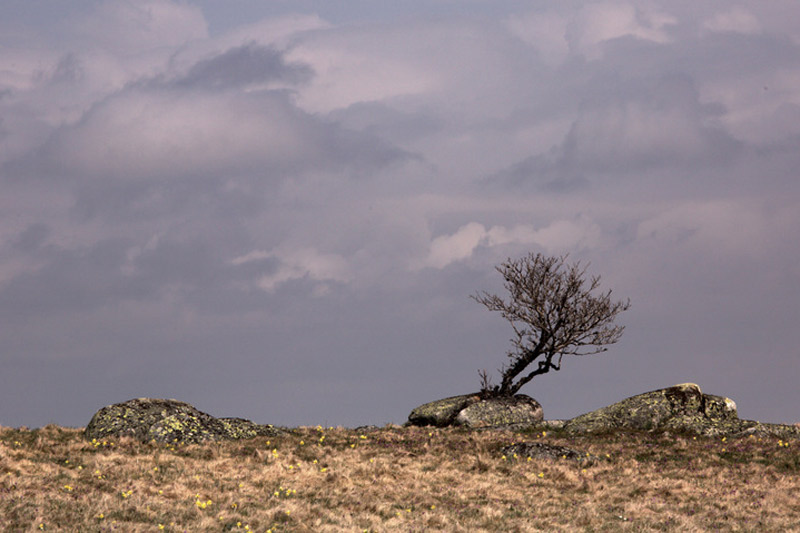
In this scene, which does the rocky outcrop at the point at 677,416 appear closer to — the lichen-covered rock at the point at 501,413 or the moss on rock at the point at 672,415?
the moss on rock at the point at 672,415

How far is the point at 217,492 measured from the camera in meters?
24.1

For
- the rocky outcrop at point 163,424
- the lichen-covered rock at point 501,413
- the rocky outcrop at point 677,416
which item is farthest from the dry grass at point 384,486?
the lichen-covered rock at point 501,413

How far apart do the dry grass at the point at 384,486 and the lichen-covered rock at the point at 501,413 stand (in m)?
7.52

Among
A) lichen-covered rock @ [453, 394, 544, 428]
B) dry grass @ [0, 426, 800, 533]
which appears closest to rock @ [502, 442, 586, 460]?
dry grass @ [0, 426, 800, 533]

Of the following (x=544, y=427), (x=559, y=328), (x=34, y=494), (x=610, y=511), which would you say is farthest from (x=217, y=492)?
(x=559, y=328)

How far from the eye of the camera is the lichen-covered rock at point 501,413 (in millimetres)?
39938

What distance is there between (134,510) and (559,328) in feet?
92.4

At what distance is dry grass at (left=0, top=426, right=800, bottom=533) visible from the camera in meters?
21.8

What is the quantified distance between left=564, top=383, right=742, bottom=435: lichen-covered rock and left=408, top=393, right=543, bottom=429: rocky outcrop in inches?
107

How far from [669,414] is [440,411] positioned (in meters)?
11.7

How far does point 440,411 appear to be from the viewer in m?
42.3

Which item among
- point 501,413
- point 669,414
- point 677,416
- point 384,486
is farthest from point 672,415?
point 384,486

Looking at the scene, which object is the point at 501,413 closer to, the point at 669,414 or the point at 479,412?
the point at 479,412

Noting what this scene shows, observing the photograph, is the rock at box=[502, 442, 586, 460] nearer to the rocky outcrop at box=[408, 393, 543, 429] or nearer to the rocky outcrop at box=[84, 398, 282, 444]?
the rocky outcrop at box=[408, 393, 543, 429]
